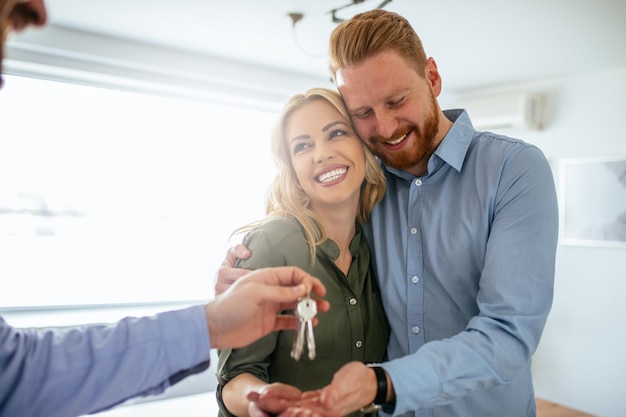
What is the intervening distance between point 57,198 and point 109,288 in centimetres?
71

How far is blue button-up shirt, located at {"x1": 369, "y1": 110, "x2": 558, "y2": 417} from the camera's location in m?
1.05

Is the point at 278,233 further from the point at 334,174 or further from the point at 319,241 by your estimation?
the point at 334,174

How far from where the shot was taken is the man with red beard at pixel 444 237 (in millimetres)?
1063

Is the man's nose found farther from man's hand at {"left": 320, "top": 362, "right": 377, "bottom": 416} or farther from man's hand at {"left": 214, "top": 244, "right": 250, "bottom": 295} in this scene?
man's hand at {"left": 320, "top": 362, "right": 377, "bottom": 416}

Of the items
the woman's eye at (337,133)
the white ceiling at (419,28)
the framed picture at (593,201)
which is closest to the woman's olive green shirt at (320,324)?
the woman's eye at (337,133)

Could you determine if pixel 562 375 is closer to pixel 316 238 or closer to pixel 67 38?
pixel 316 238

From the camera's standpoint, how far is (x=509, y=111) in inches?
176

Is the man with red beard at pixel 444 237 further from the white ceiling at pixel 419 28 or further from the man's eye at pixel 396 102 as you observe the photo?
the white ceiling at pixel 419 28

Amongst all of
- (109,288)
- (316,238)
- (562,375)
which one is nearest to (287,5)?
(316,238)

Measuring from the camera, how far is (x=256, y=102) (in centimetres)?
441

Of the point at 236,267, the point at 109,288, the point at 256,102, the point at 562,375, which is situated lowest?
the point at 562,375

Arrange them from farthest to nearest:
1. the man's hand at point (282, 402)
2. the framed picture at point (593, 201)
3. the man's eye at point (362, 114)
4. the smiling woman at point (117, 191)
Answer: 1. the framed picture at point (593, 201)
2. the smiling woman at point (117, 191)
3. the man's eye at point (362, 114)
4. the man's hand at point (282, 402)

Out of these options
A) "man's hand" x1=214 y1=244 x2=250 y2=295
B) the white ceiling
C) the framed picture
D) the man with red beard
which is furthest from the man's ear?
the framed picture

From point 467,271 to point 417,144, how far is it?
1.10ft
